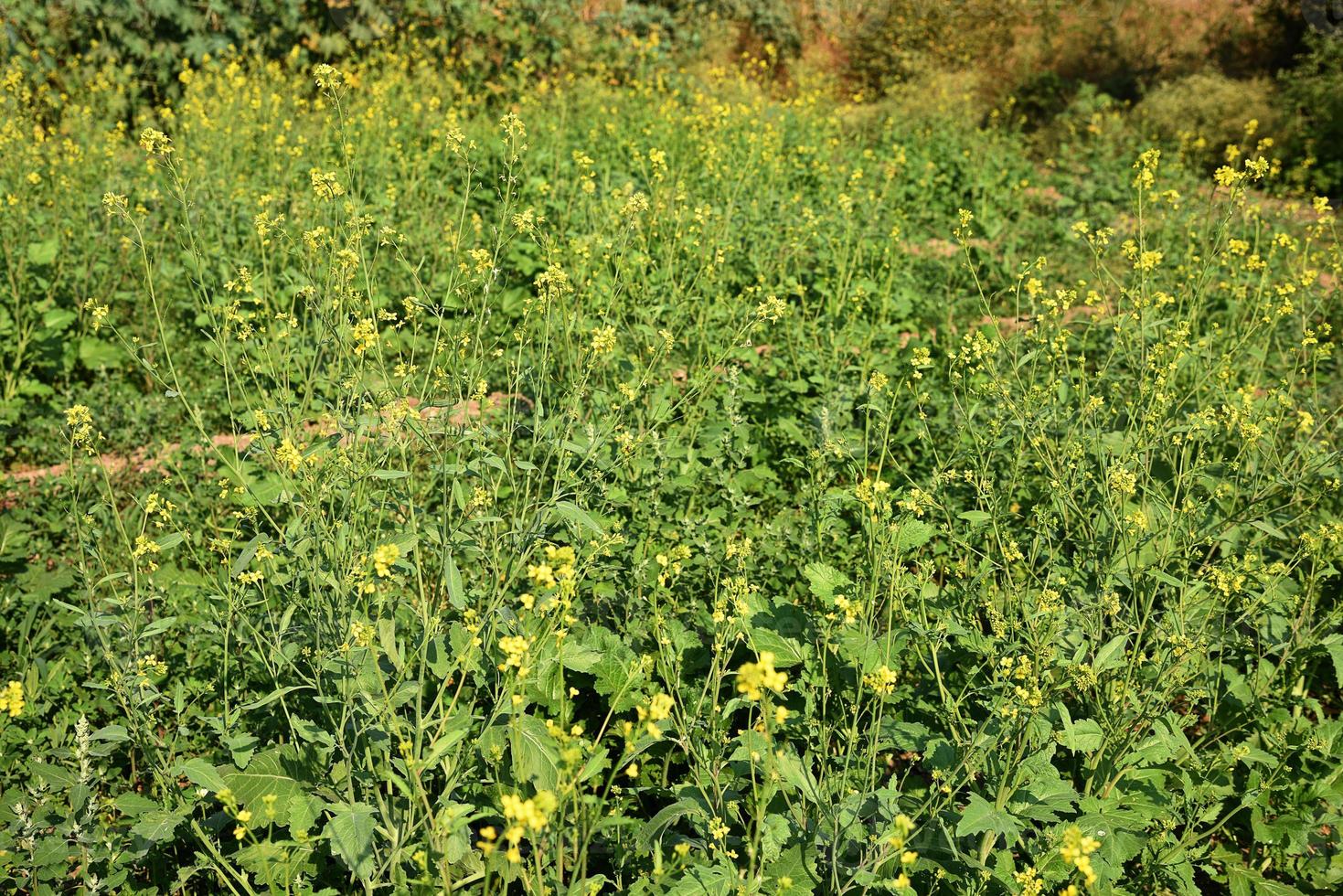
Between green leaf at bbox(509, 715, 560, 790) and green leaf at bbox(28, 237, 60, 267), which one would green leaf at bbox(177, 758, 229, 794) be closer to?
green leaf at bbox(509, 715, 560, 790)

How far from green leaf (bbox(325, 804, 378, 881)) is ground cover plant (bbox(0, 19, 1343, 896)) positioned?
1 centimetres

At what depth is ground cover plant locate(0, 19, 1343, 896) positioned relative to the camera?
220 centimetres

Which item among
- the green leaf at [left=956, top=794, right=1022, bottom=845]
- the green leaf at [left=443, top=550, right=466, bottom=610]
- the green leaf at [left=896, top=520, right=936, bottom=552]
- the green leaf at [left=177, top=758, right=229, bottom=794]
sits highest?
the green leaf at [left=443, top=550, right=466, bottom=610]

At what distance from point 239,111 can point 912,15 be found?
931 cm

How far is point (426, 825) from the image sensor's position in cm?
214

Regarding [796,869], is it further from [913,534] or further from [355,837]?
[913,534]

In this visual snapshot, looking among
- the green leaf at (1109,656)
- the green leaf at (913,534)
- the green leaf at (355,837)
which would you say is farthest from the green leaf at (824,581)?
the green leaf at (355,837)

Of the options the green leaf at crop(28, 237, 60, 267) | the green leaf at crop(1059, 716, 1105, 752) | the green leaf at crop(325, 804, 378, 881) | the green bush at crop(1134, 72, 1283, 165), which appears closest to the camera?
the green leaf at crop(325, 804, 378, 881)

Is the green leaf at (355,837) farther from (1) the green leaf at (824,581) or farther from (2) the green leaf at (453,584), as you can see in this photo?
(1) the green leaf at (824,581)

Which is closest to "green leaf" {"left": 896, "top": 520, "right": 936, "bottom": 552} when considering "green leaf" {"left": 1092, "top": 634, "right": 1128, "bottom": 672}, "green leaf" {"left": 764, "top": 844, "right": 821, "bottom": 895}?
"green leaf" {"left": 1092, "top": 634, "right": 1128, "bottom": 672}

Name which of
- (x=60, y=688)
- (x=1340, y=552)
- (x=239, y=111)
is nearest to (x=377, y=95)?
(x=239, y=111)

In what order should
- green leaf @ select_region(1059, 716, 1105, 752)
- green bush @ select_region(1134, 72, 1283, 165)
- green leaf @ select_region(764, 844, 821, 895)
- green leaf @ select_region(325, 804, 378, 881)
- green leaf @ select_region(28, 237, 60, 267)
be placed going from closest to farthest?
1. green leaf @ select_region(325, 804, 378, 881)
2. green leaf @ select_region(764, 844, 821, 895)
3. green leaf @ select_region(1059, 716, 1105, 752)
4. green leaf @ select_region(28, 237, 60, 267)
5. green bush @ select_region(1134, 72, 1283, 165)

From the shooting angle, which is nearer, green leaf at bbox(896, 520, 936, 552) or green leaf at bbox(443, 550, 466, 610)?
green leaf at bbox(443, 550, 466, 610)

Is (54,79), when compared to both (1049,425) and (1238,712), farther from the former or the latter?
(1238,712)
